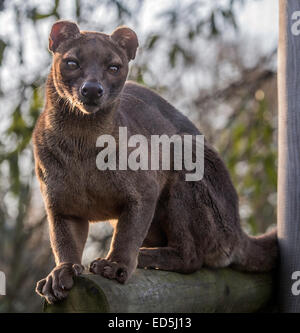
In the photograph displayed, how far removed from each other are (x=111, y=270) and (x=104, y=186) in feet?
1.69

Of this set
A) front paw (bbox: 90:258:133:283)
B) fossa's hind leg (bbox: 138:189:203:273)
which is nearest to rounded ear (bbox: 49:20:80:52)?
fossa's hind leg (bbox: 138:189:203:273)

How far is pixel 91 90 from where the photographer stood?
274 cm

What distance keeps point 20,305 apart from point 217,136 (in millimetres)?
3667

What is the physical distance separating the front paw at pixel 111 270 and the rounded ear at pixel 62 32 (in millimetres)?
1188

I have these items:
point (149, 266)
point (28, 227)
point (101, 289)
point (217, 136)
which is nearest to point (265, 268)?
point (149, 266)

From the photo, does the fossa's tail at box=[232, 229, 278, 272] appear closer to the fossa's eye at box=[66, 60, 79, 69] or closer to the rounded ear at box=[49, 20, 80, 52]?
the fossa's eye at box=[66, 60, 79, 69]

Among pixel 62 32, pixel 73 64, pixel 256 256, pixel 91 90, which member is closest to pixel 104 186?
pixel 91 90

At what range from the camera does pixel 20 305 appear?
820 centimetres

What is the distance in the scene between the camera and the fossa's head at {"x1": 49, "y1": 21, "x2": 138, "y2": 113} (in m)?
2.79

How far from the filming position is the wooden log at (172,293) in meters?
2.39

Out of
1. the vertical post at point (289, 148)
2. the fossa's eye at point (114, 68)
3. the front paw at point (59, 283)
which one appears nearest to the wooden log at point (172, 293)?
the front paw at point (59, 283)

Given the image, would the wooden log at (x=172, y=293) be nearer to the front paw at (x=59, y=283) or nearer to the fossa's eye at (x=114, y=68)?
the front paw at (x=59, y=283)

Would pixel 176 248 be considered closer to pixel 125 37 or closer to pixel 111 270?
pixel 111 270

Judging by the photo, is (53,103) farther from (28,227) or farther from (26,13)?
(28,227)
